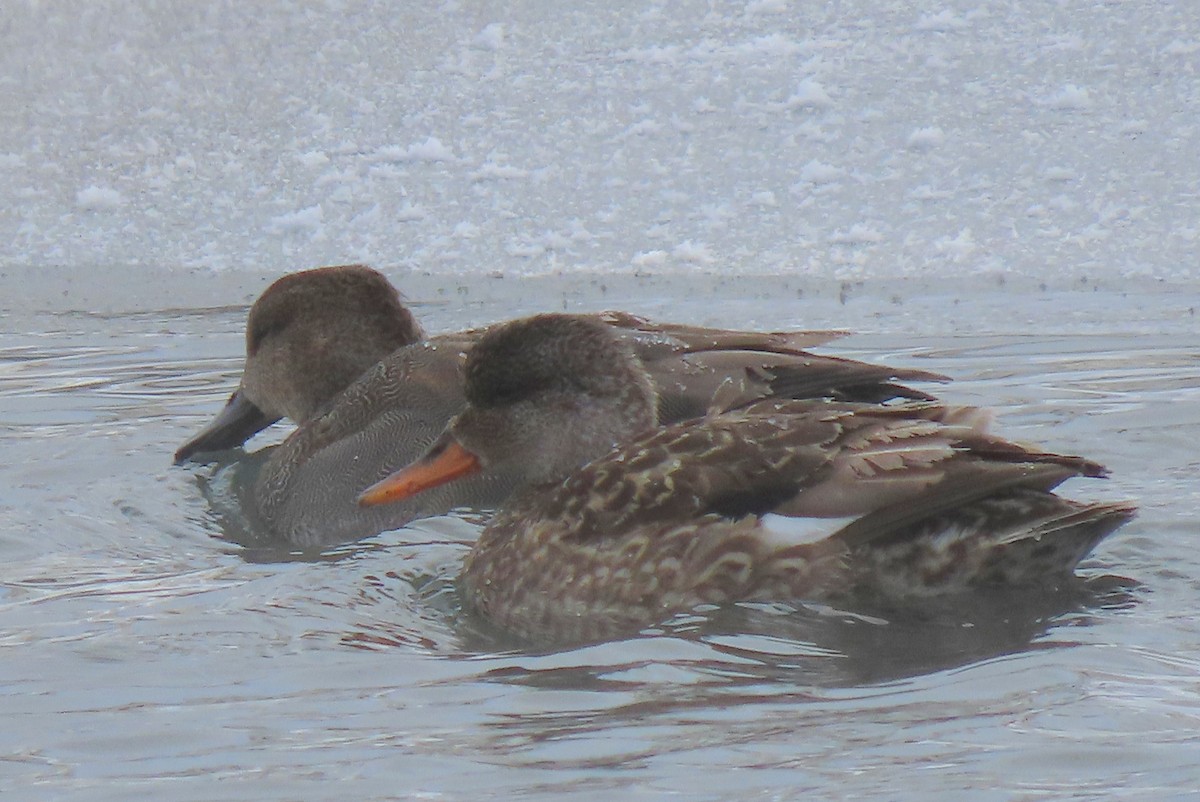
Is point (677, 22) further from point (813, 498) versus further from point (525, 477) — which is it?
point (813, 498)

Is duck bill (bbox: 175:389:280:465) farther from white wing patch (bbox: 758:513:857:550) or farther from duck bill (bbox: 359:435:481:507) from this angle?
white wing patch (bbox: 758:513:857:550)

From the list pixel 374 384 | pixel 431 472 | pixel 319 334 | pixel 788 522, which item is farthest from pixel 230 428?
pixel 788 522

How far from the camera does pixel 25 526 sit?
5.30 metres

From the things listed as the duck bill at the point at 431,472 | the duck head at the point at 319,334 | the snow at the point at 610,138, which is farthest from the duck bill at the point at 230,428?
the snow at the point at 610,138

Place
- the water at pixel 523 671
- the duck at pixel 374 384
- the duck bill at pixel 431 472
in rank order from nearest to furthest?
the water at pixel 523 671, the duck bill at pixel 431 472, the duck at pixel 374 384

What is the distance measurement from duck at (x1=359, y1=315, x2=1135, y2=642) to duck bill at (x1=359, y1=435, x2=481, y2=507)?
0.30 meters

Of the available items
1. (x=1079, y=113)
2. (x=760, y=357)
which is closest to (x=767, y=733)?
(x=760, y=357)

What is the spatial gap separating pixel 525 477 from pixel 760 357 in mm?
855

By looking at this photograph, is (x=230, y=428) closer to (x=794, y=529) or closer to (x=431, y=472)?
(x=431, y=472)

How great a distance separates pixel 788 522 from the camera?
4.32 meters

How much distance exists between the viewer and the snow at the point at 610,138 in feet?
26.2

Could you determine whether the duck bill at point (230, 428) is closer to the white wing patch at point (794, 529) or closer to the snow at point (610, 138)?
the snow at point (610, 138)

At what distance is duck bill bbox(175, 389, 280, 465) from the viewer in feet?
20.4

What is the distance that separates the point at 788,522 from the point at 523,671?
2.48 ft
